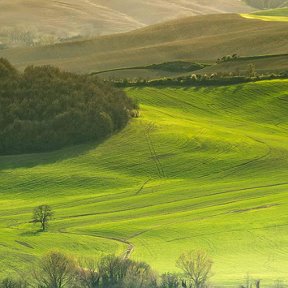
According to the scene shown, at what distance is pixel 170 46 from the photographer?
105688 mm

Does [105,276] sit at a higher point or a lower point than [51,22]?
higher

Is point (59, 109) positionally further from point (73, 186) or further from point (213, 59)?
point (213, 59)

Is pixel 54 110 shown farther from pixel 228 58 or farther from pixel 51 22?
pixel 51 22

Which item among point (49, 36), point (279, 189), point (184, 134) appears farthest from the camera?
point (49, 36)

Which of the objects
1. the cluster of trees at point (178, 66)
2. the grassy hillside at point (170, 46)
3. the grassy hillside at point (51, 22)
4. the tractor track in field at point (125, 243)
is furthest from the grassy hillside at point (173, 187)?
the grassy hillside at point (51, 22)

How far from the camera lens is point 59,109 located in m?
61.7

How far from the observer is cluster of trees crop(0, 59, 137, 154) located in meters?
60.2

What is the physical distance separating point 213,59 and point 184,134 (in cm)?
3206

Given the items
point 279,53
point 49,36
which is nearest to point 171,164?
point 279,53

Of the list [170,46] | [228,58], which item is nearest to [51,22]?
[170,46]

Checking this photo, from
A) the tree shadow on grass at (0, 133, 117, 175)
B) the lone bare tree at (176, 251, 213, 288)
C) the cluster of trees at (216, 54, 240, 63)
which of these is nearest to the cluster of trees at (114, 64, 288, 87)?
the cluster of trees at (216, 54, 240, 63)

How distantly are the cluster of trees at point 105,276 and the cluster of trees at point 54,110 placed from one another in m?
28.2

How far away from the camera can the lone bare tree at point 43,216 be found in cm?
4351

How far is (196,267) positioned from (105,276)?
9.61 feet
